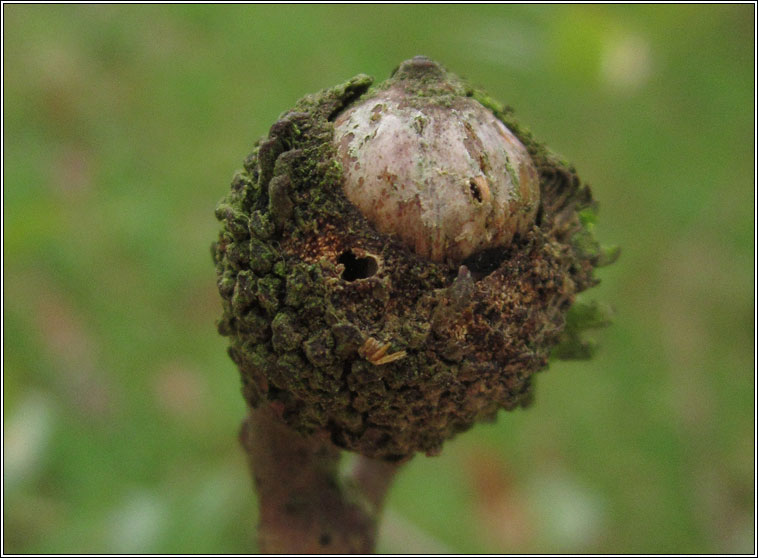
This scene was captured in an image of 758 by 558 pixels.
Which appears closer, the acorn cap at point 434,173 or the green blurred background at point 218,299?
the acorn cap at point 434,173

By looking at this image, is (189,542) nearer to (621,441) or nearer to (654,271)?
(621,441)

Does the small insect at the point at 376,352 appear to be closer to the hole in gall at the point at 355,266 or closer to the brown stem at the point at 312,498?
the hole in gall at the point at 355,266

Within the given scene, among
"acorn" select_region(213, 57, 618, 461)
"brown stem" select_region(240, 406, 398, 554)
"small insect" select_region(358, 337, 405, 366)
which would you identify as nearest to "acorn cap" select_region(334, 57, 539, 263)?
"acorn" select_region(213, 57, 618, 461)

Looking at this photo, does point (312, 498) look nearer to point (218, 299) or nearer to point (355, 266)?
point (355, 266)

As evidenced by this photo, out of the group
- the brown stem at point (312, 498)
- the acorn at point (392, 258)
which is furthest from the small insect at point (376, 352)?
the brown stem at point (312, 498)

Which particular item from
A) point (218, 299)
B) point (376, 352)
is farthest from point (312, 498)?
point (218, 299)

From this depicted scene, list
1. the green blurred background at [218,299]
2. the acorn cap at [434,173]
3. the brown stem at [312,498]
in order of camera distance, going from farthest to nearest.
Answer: the green blurred background at [218,299] < the brown stem at [312,498] < the acorn cap at [434,173]
